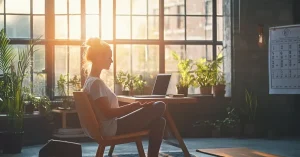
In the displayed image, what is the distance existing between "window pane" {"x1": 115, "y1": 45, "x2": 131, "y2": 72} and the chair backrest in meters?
3.99

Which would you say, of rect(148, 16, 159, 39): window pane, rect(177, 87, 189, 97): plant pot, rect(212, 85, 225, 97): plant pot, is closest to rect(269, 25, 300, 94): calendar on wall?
rect(212, 85, 225, 97): plant pot

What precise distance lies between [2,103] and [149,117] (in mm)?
3077

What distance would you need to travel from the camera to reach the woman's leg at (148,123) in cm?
465

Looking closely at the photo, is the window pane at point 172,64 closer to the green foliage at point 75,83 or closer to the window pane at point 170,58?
the window pane at point 170,58

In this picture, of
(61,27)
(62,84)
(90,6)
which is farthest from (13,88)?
(90,6)

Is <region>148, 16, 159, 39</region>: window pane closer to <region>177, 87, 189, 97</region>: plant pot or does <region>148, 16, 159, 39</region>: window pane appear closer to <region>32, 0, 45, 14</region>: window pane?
<region>177, 87, 189, 97</region>: plant pot

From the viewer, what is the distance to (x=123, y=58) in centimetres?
850

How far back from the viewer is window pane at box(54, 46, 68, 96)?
325 inches

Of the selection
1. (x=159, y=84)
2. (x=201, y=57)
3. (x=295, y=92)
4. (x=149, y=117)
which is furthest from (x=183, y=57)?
(x=149, y=117)

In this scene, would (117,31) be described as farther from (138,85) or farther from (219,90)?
(219,90)

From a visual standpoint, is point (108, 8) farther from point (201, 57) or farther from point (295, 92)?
point (295, 92)

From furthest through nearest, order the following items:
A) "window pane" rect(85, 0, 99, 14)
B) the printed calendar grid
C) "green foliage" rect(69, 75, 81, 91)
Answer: "window pane" rect(85, 0, 99, 14) < "green foliage" rect(69, 75, 81, 91) < the printed calendar grid

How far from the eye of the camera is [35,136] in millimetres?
7453

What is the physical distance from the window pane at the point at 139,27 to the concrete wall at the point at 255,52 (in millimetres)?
1378
